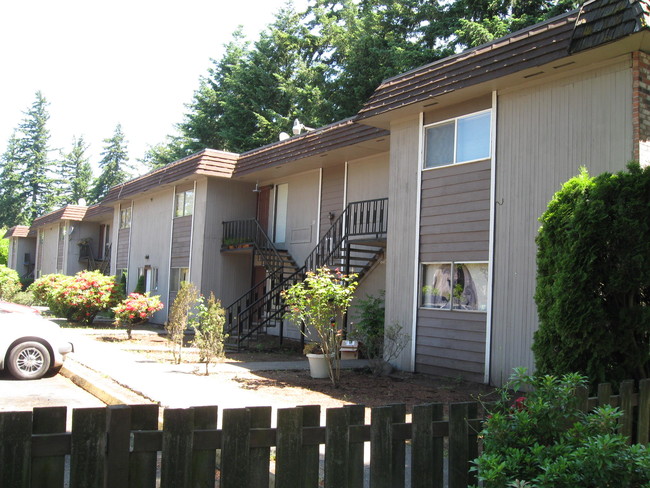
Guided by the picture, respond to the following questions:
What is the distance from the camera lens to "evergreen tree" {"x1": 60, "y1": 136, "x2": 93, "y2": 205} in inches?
2758

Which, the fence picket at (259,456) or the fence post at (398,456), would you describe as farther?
the fence post at (398,456)

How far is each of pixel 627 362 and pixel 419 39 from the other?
78.2ft

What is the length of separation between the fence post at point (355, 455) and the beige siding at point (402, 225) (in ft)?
30.6

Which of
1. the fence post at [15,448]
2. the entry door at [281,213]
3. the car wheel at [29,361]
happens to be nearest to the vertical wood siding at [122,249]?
the entry door at [281,213]

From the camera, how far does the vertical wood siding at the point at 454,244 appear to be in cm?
1157

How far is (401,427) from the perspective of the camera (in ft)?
12.1

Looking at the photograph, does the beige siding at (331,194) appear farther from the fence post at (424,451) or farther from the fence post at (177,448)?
the fence post at (177,448)

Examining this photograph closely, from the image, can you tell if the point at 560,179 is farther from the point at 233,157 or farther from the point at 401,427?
the point at 233,157

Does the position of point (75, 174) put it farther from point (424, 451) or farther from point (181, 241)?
point (424, 451)

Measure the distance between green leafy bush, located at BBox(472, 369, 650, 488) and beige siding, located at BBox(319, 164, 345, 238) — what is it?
14.5 m

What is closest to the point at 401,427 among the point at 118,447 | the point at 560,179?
the point at 118,447

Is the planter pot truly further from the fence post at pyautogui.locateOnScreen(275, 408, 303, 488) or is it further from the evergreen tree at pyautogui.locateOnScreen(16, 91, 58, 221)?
the evergreen tree at pyautogui.locateOnScreen(16, 91, 58, 221)

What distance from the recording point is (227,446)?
3285 mm

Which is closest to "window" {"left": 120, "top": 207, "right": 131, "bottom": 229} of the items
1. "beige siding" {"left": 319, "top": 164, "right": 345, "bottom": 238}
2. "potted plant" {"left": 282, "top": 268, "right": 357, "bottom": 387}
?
"beige siding" {"left": 319, "top": 164, "right": 345, "bottom": 238}
